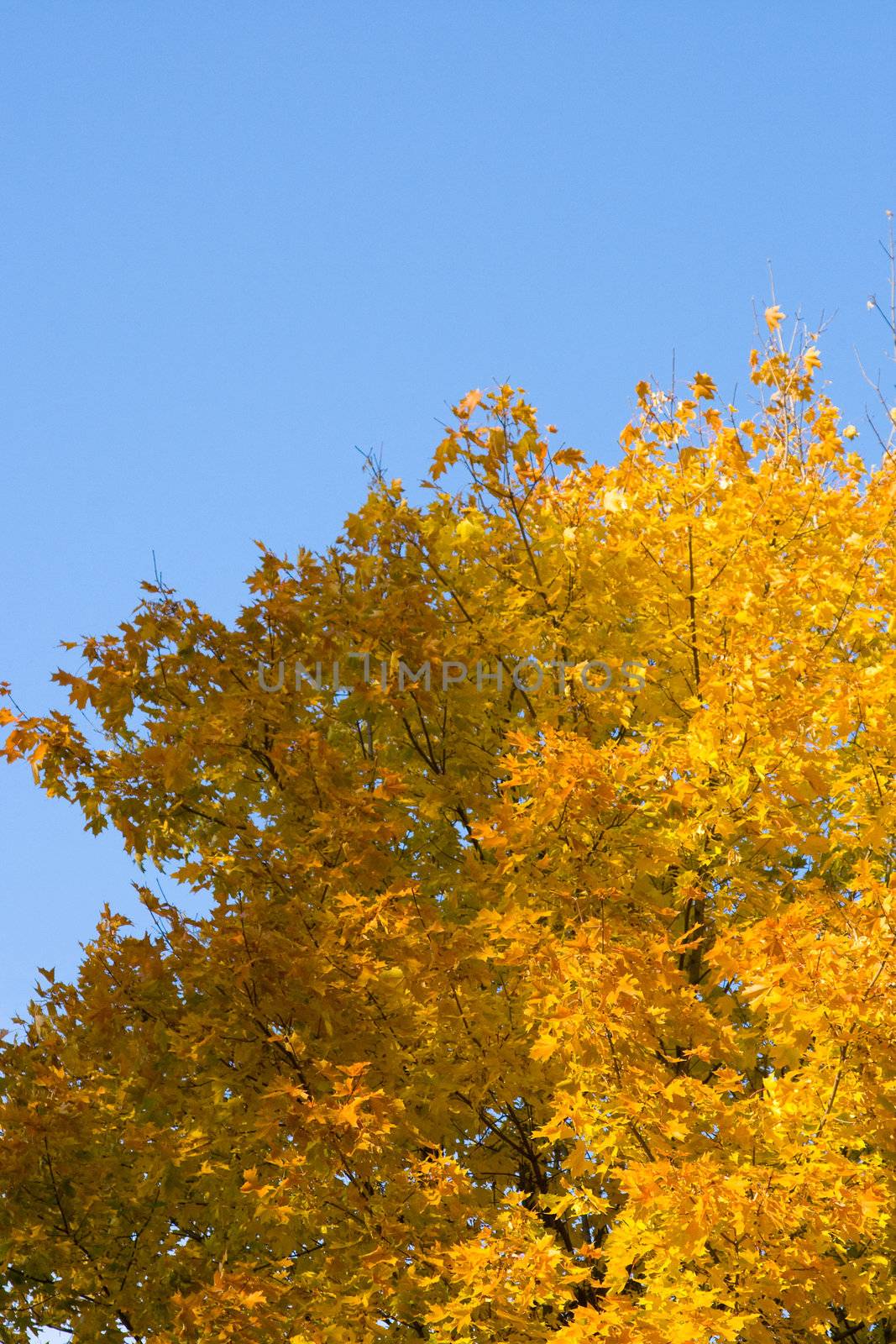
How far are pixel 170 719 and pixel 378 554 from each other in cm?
172

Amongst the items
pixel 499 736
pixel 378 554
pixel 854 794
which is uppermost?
pixel 378 554

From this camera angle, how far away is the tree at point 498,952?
527 cm

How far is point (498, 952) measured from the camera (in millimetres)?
6375

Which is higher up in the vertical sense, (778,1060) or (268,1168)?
(268,1168)

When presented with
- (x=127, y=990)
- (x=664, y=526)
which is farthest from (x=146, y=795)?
(x=664, y=526)

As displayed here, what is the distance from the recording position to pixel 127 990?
7035 mm

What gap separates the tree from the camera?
5273mm

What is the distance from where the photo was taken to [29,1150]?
6.84 m

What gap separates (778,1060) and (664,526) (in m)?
3.21

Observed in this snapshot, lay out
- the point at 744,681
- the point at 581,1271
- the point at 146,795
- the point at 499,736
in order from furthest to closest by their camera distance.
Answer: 1. the point at 499,736
2. the point at 146,795
3. the point at 744,681
4. the point at 581,1271

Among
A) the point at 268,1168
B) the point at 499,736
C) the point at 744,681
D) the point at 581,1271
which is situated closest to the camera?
the point at 581,1271

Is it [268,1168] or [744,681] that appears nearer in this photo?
[744,681]

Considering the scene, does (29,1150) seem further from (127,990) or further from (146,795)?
(146,795)

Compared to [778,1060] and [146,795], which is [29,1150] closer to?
[146,795]
